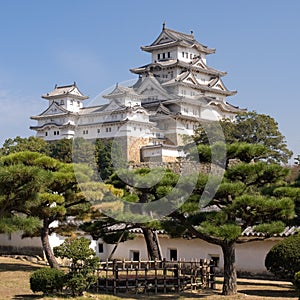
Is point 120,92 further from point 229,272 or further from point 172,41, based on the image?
point 229,272

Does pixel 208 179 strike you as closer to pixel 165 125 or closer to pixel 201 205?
pixel 201 205

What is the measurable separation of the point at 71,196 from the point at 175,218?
12.1ft

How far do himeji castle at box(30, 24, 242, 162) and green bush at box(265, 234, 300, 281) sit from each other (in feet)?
98.0

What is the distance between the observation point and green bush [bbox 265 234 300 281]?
12000mm

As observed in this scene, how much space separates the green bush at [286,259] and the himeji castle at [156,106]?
29861 millimetres

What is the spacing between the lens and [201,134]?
3762cm

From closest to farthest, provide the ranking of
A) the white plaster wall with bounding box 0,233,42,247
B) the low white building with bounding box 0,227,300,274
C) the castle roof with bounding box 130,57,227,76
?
the low white building with bounding box 0,227,300,274 → the white plaster wall with bounding box 0,233,42,247 → the castle roof with bounding box 130,57,227,76

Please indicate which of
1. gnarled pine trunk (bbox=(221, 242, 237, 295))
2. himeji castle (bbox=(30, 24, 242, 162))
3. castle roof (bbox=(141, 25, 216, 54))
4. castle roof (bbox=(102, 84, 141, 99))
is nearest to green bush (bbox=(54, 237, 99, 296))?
gnarled pine trunk (bbox=(221, 242, 237, 295))

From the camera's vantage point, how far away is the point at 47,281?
11.2 meters

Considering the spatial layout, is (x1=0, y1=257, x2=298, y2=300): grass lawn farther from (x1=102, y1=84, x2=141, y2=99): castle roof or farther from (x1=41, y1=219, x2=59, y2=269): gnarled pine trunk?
(x1=102, y1=84, x2=141, y2=99): castle roof

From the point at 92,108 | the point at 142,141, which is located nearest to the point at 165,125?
the point at 142,141

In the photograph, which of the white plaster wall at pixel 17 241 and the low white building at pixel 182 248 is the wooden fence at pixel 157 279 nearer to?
the low white building at pixel 182 248

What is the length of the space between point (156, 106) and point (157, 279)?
3348 centimetres

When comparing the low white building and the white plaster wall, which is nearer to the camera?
the low white building
